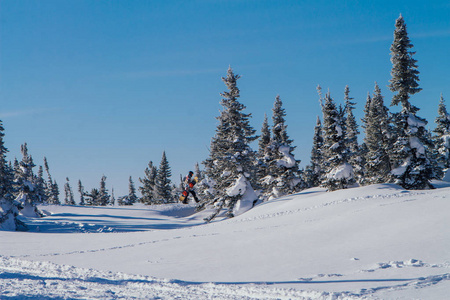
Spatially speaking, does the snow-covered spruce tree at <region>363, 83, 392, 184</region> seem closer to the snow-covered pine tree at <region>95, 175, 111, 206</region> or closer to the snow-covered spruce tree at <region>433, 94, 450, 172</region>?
the snow-covered spruce tree at <region>433, 94, 450, 172</region>

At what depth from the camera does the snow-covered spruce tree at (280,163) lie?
137 feet

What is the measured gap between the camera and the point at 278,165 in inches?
1633

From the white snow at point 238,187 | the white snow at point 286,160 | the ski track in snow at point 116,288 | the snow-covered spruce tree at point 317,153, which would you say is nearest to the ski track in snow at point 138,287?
the ski track in snow at point 116,288

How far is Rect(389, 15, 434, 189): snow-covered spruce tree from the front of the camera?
104ft

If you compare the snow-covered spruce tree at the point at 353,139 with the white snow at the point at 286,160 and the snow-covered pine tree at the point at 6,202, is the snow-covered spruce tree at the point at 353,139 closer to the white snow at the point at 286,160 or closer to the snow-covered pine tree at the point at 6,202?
the white snow at the point at 286,160

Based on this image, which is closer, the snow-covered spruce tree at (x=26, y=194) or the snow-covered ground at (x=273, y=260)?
the snow-covered ground at (x=273, y=260)

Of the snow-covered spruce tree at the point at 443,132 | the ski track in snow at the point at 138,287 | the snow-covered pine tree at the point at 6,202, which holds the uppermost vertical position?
the snow-covered spruce tree at the point at 443,132

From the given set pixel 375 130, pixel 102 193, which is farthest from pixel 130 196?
pixel 375 130

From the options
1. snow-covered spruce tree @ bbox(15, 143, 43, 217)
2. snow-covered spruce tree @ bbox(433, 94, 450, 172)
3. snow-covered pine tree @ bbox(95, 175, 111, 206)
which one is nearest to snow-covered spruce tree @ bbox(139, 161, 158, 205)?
snow-covered pine tree @ bbox(95, 175, 111, 206)

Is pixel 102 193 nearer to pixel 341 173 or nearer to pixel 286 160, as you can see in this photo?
pixel 286 160

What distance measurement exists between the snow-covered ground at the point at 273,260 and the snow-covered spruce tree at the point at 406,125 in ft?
26.6

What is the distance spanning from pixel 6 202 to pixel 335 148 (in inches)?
1168

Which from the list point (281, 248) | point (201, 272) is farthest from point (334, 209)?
point (201, 272)

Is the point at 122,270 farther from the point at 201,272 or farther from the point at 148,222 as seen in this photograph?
the point at 148,222
